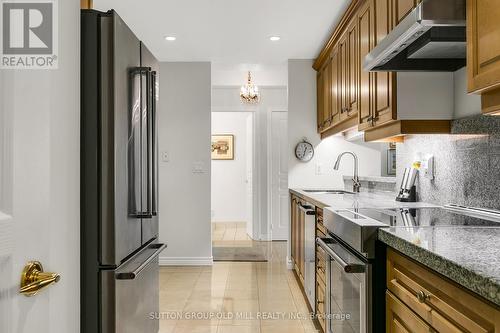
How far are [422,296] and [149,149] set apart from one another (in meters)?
1.49

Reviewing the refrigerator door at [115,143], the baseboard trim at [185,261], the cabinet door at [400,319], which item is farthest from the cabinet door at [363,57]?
the baseboard trim at [185,261]

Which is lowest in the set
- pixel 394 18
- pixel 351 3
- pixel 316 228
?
pixel 316 228

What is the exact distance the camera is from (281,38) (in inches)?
159

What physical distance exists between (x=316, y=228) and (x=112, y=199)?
65.7 inches

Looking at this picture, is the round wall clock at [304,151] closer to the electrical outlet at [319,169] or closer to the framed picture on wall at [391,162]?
the electrical outlet at [319,169]

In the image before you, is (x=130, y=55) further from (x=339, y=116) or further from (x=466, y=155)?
(x=339, y=116)

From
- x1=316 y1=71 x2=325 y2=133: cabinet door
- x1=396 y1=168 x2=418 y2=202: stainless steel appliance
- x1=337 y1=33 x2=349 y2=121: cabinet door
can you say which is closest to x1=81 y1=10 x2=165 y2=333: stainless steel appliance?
x1=396 y1=168 x2=418 y2=202: stainless steel appliance

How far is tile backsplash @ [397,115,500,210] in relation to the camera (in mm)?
1897

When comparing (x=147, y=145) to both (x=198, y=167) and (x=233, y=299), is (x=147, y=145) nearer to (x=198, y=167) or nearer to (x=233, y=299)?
(x=233, y=299)

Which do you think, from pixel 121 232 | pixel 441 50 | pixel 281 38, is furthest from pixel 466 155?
pixel 281 38

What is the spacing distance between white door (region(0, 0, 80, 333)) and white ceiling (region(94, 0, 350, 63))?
75.0 inches

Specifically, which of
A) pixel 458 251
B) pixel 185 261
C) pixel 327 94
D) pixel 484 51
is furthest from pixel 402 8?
pixel 185 261

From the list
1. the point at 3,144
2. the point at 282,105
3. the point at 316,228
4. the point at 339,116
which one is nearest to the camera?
the point at 3,144

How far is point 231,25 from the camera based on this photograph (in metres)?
3.69
